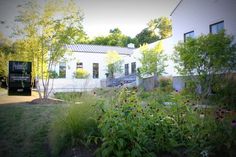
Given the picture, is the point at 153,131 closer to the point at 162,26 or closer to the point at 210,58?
the point at 210,58

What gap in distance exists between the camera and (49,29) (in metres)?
10.1

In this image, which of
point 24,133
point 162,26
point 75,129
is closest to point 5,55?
point 24,133

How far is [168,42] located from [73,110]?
17597 mm

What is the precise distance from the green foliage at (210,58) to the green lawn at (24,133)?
7496mm

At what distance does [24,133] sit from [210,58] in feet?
29.3

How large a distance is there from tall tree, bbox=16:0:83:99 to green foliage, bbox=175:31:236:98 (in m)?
5.36

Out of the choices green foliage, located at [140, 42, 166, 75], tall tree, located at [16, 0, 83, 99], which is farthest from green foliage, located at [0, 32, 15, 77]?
green foliage, located at [140, 42, 166, 75]

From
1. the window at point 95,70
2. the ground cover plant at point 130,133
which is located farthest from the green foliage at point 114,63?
the ground cover plant at point 130,133

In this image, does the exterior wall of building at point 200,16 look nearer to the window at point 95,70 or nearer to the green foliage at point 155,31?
the window at point 95,70

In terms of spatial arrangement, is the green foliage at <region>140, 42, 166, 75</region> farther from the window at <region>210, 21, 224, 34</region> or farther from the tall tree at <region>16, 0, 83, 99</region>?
Result: the tall tree at <region>16, 0, 83, 99</region>

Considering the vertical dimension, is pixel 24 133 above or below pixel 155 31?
below

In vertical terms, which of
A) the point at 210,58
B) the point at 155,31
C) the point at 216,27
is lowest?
the point at 210,58

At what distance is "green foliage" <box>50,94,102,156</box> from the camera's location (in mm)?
3772

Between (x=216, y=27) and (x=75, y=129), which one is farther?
(x=216, y=27)
